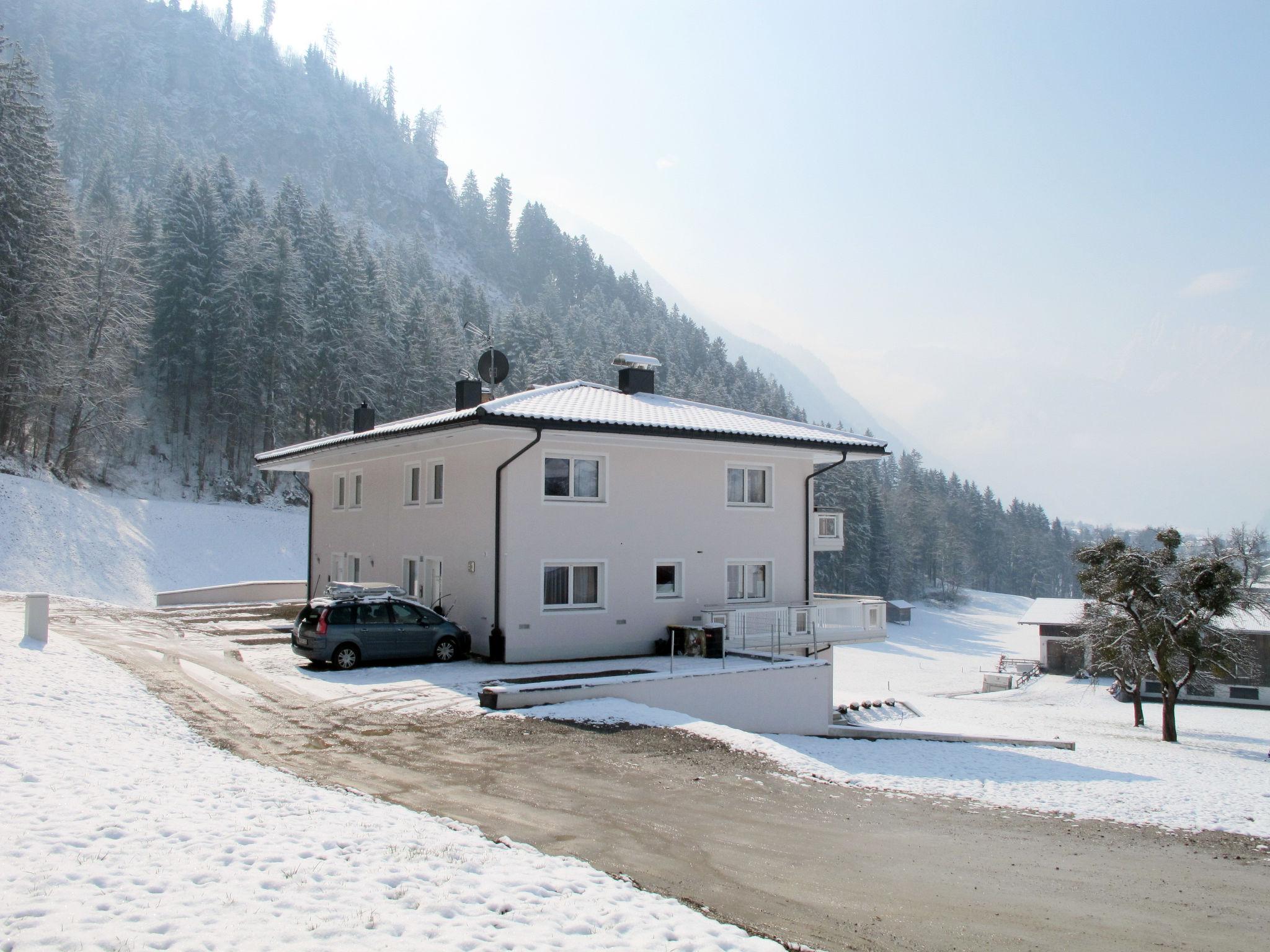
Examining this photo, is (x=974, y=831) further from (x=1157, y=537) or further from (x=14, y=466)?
(x=14, y=466)

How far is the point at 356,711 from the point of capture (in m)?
13.2

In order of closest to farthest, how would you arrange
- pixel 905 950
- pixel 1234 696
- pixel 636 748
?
1. pixel 905 950
2. pixel 636 748
3. pixel 1234 696

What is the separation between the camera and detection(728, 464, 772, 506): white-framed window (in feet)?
72.4

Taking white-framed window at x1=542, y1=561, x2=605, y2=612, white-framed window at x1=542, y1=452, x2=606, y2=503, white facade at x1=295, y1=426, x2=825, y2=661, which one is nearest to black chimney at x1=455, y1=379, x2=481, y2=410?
white facade at x1=295, y1=426, x2=825, y2=661

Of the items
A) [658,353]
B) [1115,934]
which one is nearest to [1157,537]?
[1115,934]

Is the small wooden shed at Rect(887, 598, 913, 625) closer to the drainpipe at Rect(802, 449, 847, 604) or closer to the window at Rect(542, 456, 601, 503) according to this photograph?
the drainpipe at Rect(802, 449, 847, 604)

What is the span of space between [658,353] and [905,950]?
10865 centimetres

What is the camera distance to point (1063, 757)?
17.8m

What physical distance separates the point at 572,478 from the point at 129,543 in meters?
34.0

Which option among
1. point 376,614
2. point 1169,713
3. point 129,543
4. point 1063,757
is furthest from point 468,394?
point 129,543

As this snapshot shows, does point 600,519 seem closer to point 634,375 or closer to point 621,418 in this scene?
point 621,418

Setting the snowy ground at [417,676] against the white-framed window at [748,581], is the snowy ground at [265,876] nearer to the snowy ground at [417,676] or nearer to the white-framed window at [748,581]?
the snowy ground at [417,676]

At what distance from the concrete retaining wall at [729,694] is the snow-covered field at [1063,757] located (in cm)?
44

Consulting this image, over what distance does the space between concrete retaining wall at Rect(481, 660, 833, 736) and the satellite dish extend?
9.58m
